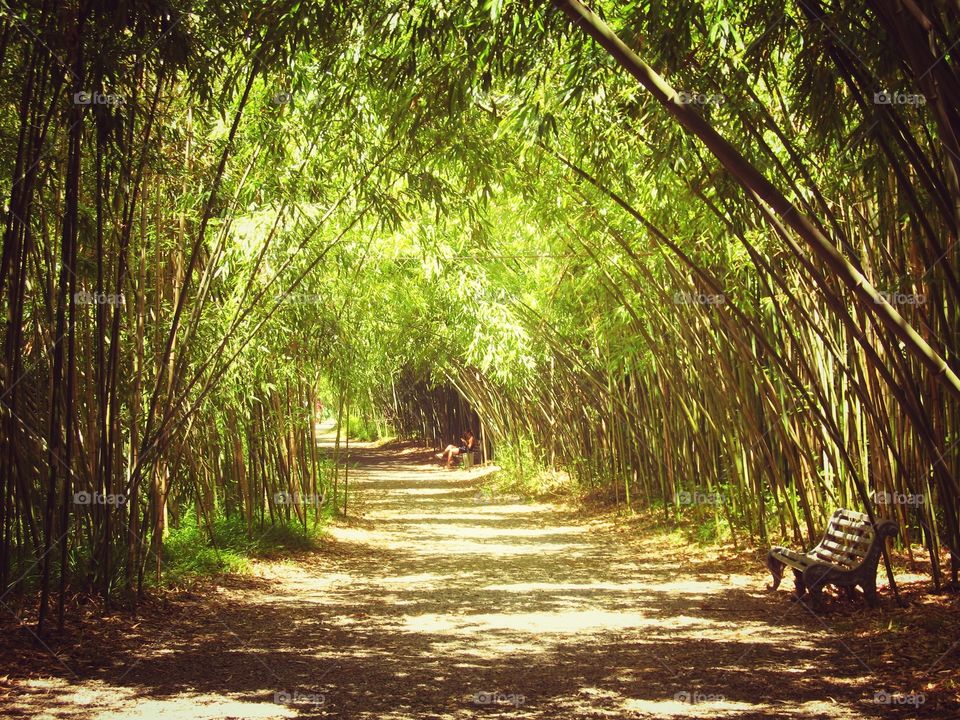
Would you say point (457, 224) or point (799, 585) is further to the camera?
point (457, 224)

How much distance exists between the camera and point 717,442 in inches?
291

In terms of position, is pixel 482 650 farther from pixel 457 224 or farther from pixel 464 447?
pixel 464 447

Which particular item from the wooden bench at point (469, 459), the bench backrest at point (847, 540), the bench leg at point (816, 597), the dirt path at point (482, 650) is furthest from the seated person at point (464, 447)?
the bench leg at point (816, 597)

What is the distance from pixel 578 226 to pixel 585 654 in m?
3.58

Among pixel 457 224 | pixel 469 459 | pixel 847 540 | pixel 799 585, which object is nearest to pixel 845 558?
pixel 847 540

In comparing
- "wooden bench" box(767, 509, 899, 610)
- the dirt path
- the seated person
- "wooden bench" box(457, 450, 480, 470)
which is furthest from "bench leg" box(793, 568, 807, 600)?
the seated person

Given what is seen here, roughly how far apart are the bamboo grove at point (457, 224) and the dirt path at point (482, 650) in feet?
1.94

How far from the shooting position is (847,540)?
4633 mm

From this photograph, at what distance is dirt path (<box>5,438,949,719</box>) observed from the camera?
10.7ft

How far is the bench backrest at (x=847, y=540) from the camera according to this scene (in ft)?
14.6

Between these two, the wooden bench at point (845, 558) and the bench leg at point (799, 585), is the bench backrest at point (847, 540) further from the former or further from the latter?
the bench leg at point (799, 585)

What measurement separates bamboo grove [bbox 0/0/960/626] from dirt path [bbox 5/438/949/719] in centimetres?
59

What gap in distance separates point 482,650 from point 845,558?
1823 mm

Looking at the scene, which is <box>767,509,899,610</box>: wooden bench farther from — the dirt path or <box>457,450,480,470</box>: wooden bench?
<box>457,450,480,470</box>: wooden bench
